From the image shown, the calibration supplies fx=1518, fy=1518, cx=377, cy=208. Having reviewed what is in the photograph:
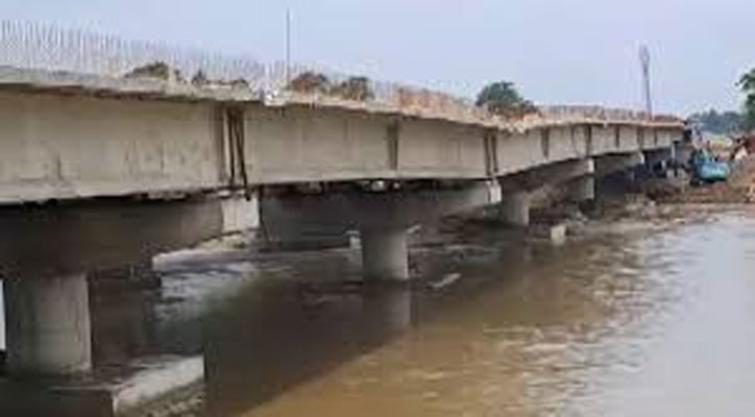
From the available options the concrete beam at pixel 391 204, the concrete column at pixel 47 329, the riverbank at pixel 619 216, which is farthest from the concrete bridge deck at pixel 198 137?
the riverbank at pixel 619 216

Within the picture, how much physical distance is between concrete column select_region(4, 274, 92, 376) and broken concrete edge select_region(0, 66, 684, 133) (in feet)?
12.5

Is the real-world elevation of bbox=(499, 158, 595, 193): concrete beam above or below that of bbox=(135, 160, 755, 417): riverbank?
above

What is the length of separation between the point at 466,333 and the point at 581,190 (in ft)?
180

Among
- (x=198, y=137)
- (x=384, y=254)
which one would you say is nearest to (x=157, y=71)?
(x=198, y=137)

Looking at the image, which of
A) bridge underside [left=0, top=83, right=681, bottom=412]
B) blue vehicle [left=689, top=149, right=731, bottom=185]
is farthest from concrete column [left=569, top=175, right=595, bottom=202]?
bridge underside [left=0, top=83, right=681, bottom=412]

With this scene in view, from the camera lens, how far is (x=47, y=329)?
77.1 ft

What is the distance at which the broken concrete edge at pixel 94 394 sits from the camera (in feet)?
73.0

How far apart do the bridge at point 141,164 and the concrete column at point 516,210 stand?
27.1m

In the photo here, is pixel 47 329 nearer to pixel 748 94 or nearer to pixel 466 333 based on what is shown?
pixel 466 333

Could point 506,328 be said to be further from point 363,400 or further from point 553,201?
point 553,201

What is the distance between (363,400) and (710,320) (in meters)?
10.9

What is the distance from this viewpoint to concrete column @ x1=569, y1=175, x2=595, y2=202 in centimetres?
8503

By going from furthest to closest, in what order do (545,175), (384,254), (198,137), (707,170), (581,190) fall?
1. (707,170)
2. (581,190)
3. (545,175)
4. (384,254)
5. (198,137)

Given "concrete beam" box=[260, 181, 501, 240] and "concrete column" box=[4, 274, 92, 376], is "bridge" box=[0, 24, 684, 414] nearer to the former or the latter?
"concrete column" box=[4, 274, 92, 376]
